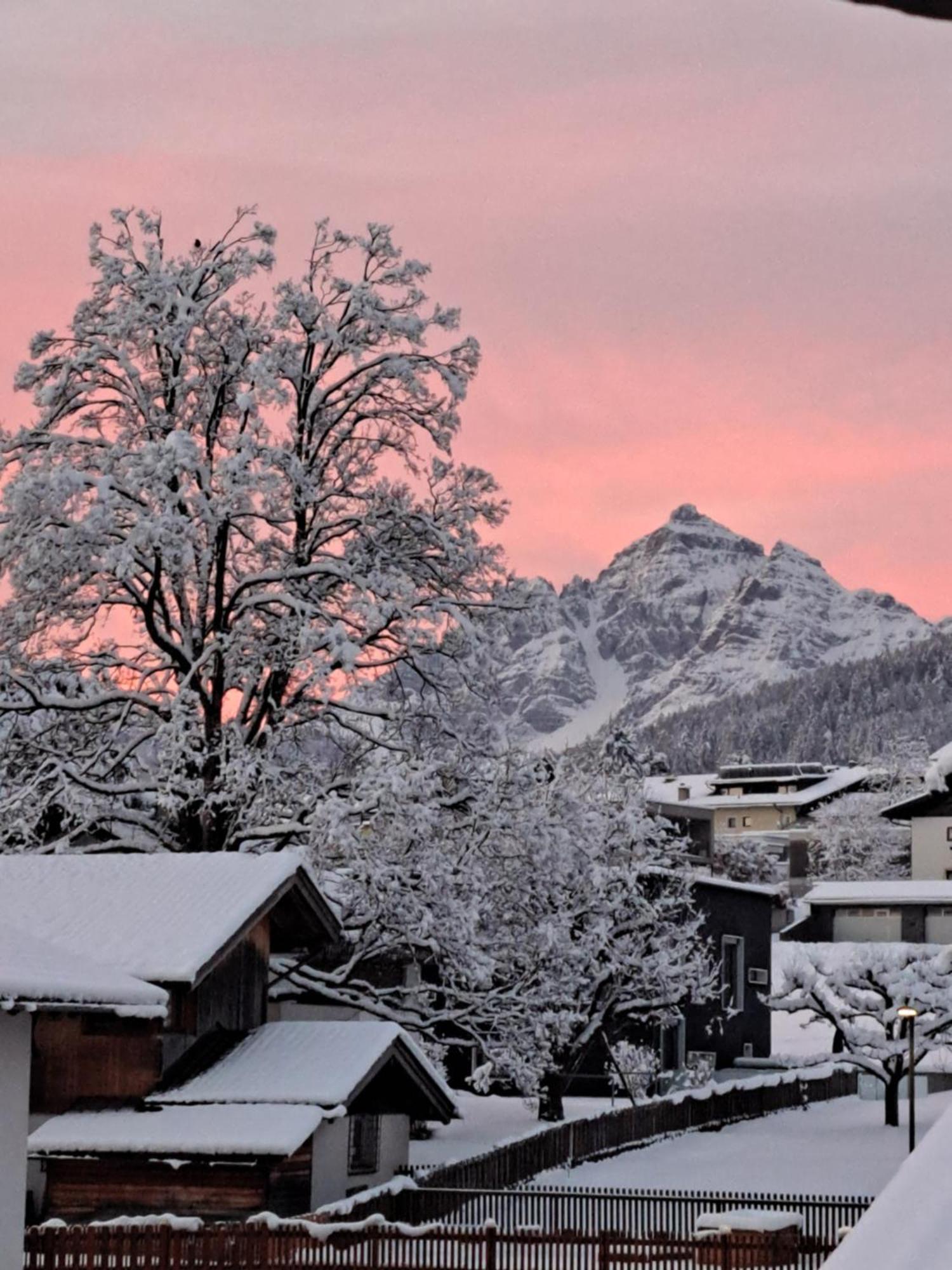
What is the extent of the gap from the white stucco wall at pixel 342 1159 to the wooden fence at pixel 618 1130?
53cm

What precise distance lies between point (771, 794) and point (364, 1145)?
502 ft

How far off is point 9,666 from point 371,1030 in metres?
7.84

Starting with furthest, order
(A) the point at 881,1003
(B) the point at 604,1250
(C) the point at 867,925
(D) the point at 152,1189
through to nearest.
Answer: (C) the point at 867,925 < (A) the point at 881,1003 < (D) the point at 152,1189 < (B) the point at 604,1250

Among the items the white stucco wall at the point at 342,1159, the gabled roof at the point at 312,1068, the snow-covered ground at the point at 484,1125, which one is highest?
the gabled roof at the point at 312,1068

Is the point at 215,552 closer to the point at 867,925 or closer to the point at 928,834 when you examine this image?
the point at 867,925

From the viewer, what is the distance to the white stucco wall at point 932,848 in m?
92.2

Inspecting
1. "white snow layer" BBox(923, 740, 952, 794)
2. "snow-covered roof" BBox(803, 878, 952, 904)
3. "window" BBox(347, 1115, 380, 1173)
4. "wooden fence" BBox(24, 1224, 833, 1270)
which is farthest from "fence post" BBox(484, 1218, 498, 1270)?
"snow-covered roof" BBox(803, 878, 952, 904)

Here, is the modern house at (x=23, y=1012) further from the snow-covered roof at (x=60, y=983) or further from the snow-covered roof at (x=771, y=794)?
the snow-covered roof at (x=771, y=794)

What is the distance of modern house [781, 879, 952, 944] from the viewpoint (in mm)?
79062

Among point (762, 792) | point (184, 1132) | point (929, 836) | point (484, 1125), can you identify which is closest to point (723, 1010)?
point (484, 1125)

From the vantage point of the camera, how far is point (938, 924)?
7925cm

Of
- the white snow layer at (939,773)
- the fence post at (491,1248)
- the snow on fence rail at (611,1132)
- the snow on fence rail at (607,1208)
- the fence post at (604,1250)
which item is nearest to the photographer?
the white snow layer at (939,773)

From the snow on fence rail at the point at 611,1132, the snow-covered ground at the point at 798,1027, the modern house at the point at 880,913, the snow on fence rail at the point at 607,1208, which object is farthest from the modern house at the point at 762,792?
the snow on fence rail at the point at 607,1208

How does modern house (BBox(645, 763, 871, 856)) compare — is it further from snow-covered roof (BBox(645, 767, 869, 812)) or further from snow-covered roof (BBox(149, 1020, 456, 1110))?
snow-covered roof (BBox(149, 1020, 456, 1110))
